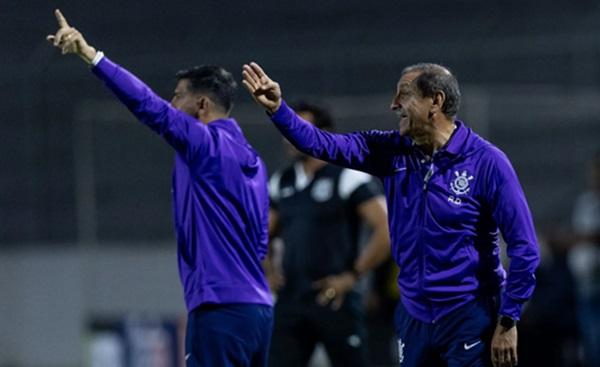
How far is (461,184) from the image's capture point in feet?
19.4

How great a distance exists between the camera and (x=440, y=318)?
5938 mm

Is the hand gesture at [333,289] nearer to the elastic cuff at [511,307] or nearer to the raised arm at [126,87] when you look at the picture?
the raised arm at [126,87]

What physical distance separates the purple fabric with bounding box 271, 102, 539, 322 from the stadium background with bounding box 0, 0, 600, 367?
6.56 metres

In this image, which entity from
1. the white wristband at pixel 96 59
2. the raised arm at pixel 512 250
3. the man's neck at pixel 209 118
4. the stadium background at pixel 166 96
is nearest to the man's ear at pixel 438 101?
the raised arm at pixel 512 250

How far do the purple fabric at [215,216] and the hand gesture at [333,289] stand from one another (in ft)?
6.26

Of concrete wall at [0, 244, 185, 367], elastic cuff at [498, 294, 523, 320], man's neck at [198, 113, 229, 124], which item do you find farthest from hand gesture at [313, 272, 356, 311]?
concrete wall at [0, 244, 185, 367]

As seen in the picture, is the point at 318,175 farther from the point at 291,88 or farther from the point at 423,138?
the point at 291,88

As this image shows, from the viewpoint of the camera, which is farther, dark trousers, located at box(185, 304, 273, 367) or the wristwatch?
dark trousers, located at box(185, 304, 273, 367)

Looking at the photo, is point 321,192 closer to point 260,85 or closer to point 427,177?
point 427,177

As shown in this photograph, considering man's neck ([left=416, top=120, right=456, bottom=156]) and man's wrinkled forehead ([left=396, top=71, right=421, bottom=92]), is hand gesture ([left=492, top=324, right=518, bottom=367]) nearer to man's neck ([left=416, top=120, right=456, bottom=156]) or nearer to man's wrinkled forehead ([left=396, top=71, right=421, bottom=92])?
man's neck ([left=416, top=120, right=456, bottom=156])

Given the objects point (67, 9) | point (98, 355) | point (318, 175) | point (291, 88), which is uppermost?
point (67, 9)

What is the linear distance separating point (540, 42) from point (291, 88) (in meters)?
3.43

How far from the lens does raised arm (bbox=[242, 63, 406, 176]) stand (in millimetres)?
5887

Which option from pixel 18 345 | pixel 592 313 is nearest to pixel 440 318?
pixel 592 313
